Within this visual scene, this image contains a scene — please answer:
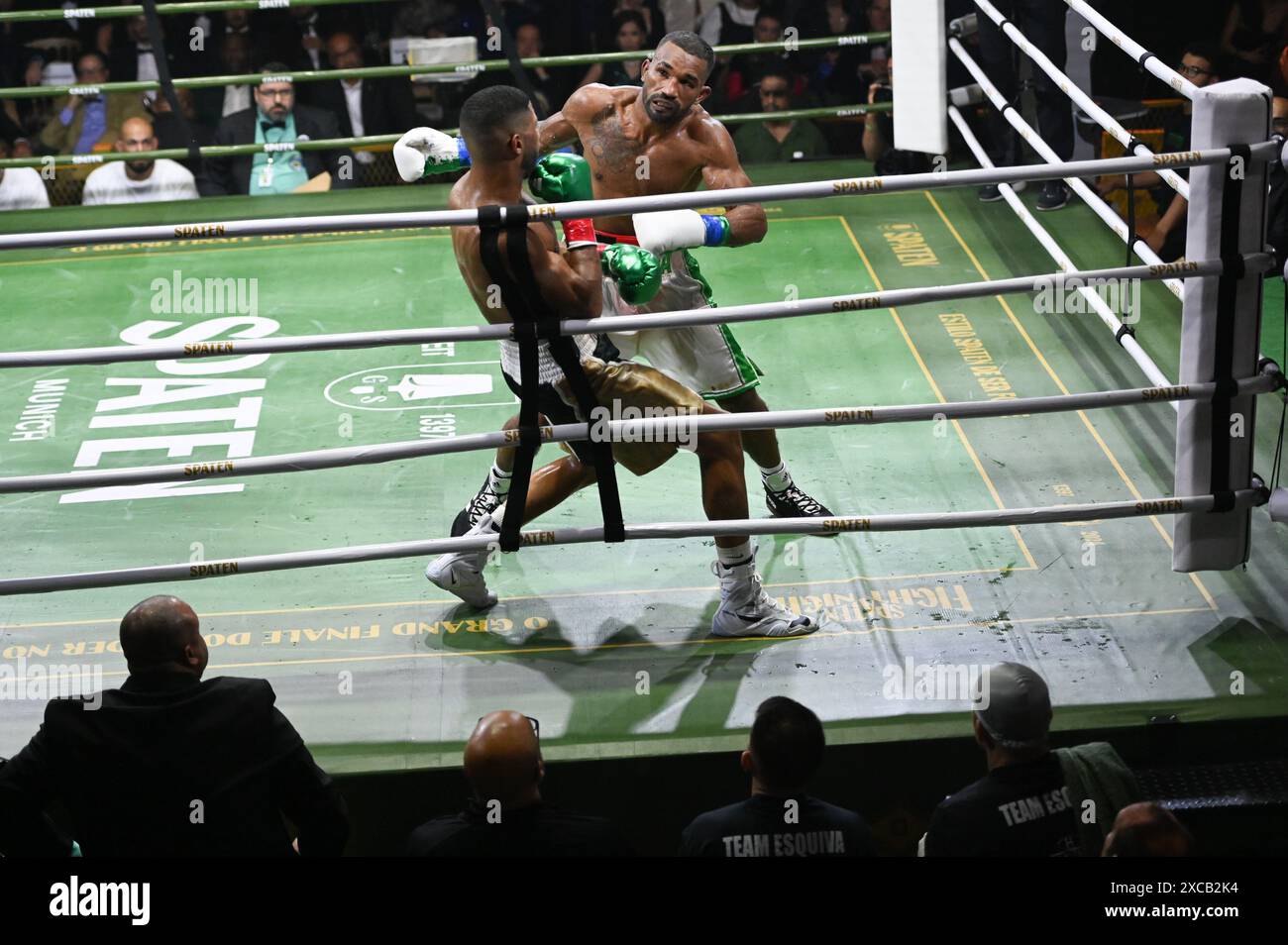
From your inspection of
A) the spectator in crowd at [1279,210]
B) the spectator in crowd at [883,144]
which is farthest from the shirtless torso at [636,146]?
the spectator in crowd at [883,144]

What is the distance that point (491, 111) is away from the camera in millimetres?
3256

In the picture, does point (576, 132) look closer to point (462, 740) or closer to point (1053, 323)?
point (462, 740)

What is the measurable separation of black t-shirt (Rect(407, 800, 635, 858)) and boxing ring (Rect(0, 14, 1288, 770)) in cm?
60

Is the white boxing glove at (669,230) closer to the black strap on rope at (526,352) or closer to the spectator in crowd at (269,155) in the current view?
the black strap on rope at (526,352)

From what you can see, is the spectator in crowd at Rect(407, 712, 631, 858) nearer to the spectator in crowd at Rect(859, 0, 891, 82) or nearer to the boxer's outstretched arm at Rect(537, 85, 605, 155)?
the boxer's outstretched arm at Rect(537, 85, 605, 155)

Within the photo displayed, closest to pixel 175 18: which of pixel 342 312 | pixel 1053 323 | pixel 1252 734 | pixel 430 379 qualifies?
pixel 342 312

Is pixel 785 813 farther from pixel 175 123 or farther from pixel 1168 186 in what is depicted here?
pixel 175 123

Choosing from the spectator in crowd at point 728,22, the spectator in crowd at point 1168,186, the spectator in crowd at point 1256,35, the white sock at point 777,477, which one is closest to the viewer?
the white sock at point 777,477

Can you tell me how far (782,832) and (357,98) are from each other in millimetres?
5759

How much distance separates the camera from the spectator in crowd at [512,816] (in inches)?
101

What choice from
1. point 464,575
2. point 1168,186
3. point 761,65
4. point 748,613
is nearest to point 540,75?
point 761,65

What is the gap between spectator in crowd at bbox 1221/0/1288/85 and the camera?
697 centimetres

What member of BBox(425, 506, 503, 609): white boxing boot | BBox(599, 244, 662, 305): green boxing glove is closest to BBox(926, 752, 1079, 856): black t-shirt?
BBox(599, 244, 662, 305): green boxing glove

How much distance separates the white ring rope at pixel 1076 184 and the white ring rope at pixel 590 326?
0.11 metres
